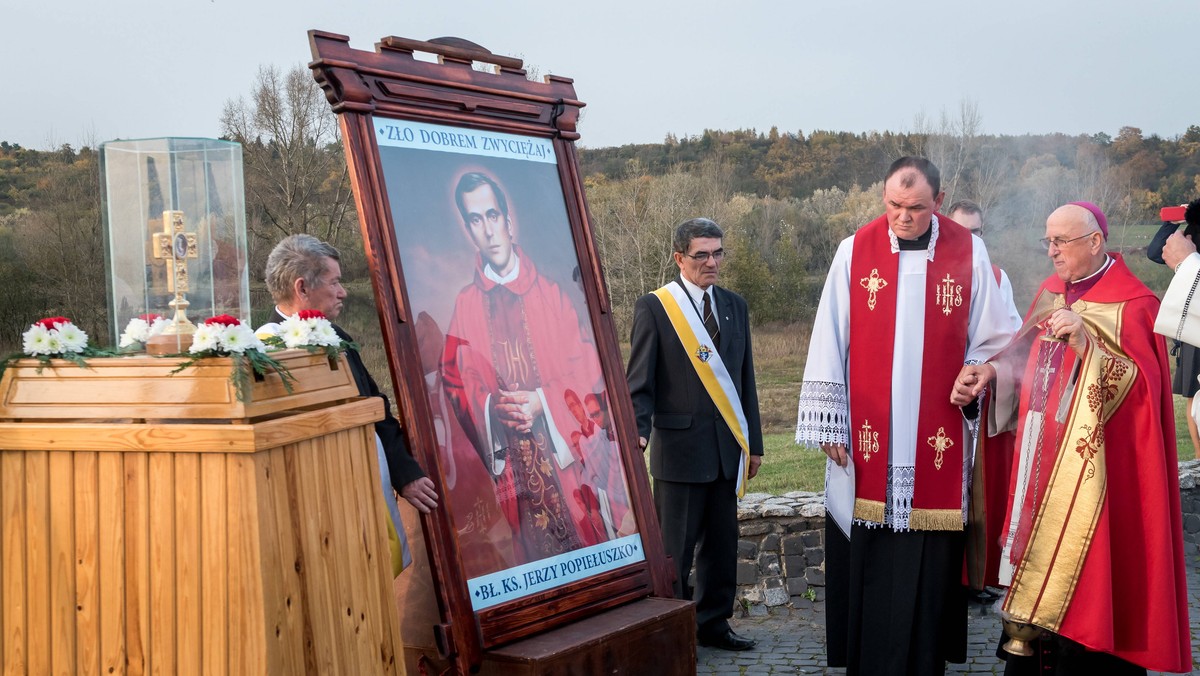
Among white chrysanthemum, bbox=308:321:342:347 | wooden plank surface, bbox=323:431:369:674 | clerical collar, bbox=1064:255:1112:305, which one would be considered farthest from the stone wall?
white chrysanthemum, bbox=308:321:342:347

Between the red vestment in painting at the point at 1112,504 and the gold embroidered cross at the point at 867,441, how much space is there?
671mm

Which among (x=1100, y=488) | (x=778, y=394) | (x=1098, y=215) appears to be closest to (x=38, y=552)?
(x=1100, y=488)

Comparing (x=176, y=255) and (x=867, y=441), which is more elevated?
(x=176, y=255)

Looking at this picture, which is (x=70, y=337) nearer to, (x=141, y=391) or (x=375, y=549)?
(x=141, y=391)

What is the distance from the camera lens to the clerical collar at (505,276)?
153 inches

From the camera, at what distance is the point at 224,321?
9.28ft

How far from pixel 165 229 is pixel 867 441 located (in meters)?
3.11

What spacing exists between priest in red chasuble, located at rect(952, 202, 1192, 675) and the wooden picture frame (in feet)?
5.29

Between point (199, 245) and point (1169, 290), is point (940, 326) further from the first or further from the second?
point (199, 245)

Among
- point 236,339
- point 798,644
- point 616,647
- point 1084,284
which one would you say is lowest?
point 798,644

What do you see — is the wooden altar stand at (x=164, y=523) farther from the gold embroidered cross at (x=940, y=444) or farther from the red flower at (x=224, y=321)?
the gold embroidered cross at (x=940, y=444)

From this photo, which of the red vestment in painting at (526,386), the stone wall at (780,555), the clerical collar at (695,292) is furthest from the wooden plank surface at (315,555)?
the stone wall at (780,555)

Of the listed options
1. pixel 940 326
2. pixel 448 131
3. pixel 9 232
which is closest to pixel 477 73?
pixel 448 131

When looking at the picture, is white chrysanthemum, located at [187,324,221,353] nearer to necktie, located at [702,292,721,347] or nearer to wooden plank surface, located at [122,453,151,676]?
wooden plank surface, located at [122,453,151,676]
